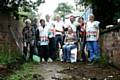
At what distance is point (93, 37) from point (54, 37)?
218 centimetres

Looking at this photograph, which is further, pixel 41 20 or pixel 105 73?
pixel 41 20

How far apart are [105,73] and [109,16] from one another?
4.72 m

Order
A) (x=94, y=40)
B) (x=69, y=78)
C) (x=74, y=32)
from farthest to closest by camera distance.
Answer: (x=74, y=32) < (x=94, y=40) < (x=69, y=78)

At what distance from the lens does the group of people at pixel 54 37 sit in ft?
45.4

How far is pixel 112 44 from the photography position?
37.7 ft

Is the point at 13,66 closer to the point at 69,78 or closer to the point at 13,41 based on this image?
the point at 69,78

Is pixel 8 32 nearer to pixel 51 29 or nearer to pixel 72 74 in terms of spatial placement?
pixel 51 29

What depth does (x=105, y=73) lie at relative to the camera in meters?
10.1

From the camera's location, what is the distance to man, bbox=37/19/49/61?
569 inches

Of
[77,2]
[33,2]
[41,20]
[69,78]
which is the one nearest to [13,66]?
[69,78]

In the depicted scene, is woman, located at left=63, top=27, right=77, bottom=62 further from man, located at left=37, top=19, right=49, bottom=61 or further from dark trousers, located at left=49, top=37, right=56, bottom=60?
man, located at left=37, top=19, right=49, bottom=61

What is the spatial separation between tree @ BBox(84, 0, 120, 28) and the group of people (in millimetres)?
1150

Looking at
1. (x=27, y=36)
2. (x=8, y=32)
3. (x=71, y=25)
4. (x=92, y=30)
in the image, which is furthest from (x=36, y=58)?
(x=92, y=30)

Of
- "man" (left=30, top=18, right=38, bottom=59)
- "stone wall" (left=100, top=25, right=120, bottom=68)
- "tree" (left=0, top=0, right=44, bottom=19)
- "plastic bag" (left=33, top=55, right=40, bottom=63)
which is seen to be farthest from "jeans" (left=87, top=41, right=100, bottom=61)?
"tree" (left=0, top=0, right=44, bottom=19)
